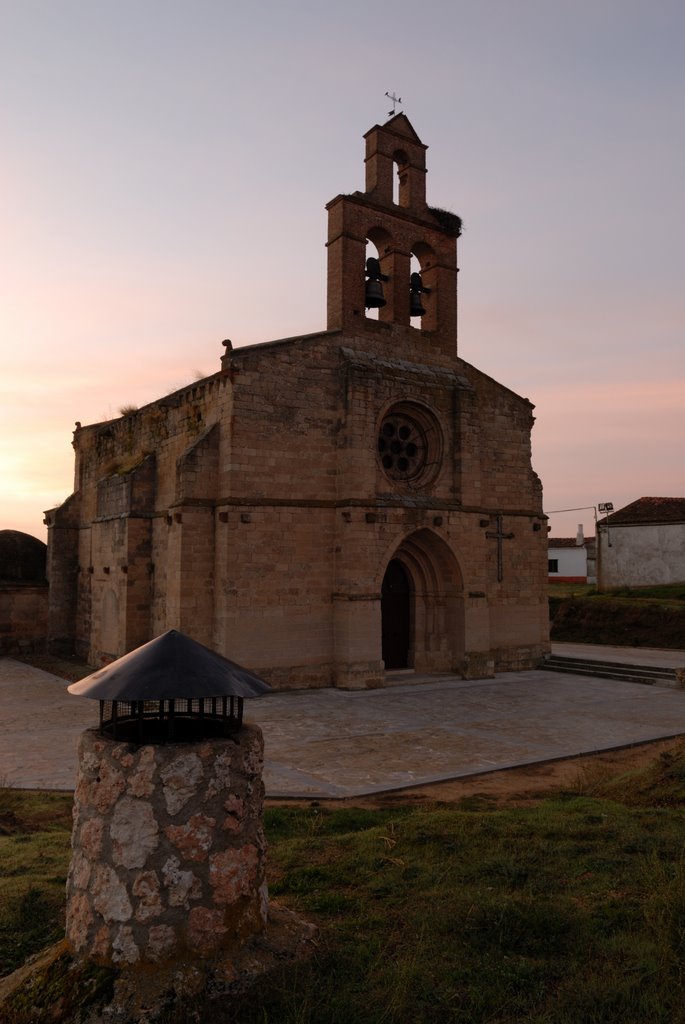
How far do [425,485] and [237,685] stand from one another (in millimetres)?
13440

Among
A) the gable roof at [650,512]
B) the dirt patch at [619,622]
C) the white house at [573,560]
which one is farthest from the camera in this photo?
the white house at [573,560]

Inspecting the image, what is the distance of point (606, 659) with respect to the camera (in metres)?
19.3

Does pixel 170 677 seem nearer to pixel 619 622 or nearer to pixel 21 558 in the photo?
pixel 21 558

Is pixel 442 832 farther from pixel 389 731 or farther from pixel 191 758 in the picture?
pixel 389 731

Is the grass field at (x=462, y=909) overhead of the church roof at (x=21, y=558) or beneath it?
beneath

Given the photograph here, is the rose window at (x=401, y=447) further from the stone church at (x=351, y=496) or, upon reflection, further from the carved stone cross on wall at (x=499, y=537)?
the carved stone cross on wall at (x=499, y=537)

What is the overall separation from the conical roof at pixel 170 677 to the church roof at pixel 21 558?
19.7m

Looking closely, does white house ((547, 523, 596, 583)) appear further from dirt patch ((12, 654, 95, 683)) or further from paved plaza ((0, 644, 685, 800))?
dirt patch ((12, 654, 95, 683))

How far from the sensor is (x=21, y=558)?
2248 cm

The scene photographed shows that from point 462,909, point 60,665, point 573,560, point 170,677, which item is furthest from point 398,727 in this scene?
point 573,560

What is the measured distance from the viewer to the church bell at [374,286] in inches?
665

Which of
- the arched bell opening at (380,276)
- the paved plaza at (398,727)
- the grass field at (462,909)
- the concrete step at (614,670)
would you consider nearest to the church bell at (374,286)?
the arched bell opening at (380,276)

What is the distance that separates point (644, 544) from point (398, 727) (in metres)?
24.6

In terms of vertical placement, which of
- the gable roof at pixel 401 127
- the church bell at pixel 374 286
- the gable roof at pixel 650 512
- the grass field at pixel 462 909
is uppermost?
the gable roof at pixel 401 127
